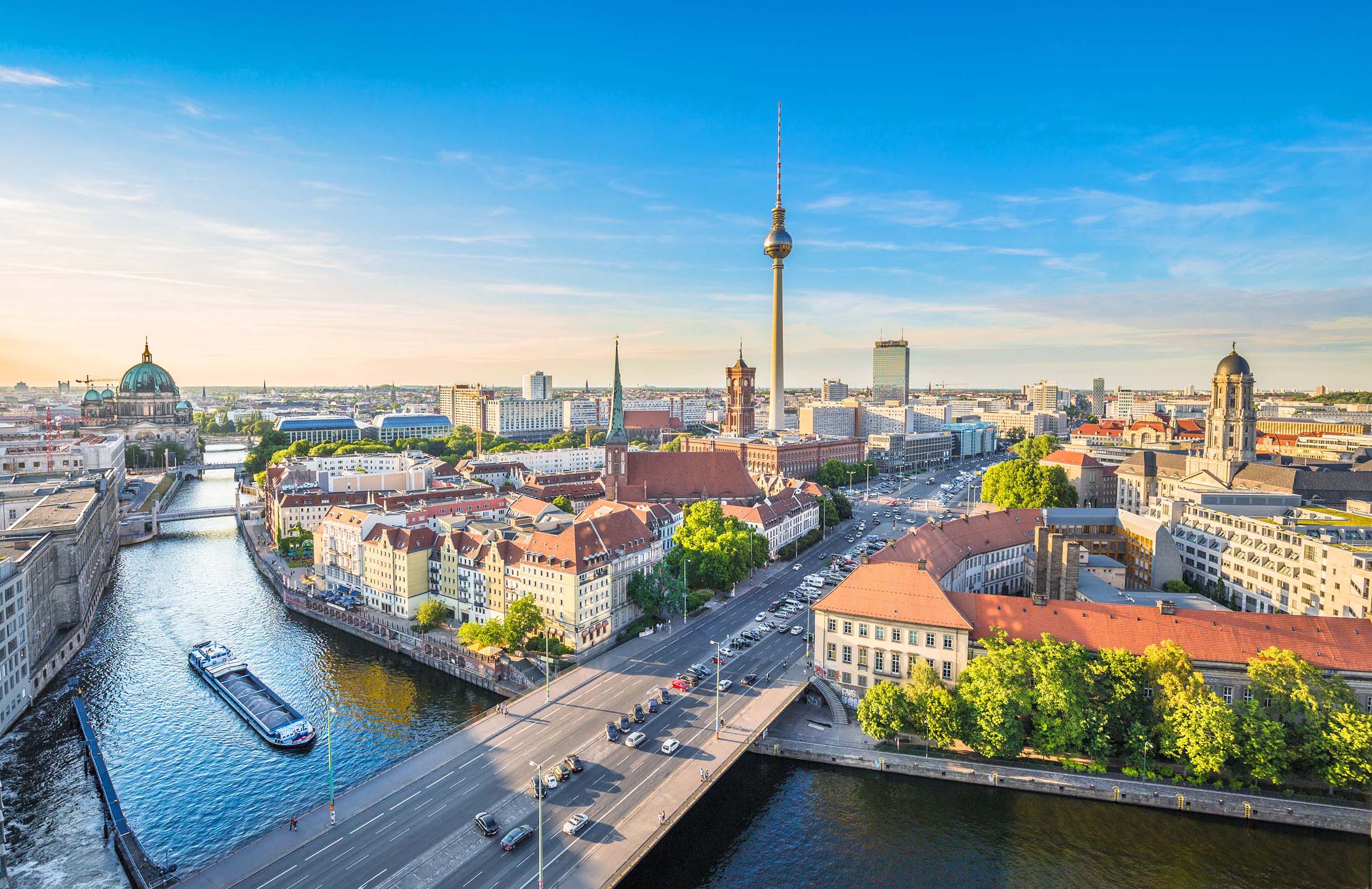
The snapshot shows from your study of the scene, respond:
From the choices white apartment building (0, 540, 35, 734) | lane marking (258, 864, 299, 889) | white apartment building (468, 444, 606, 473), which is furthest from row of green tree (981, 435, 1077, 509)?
white apartment building (0, 540, 35, 734)

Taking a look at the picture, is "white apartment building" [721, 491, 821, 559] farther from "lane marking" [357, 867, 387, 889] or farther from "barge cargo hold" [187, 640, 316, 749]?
"lane marking" [357, 867, 387, 889]

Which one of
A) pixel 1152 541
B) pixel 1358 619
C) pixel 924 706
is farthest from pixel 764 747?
pixel 1152 541

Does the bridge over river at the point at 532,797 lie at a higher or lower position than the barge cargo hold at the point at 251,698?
higher

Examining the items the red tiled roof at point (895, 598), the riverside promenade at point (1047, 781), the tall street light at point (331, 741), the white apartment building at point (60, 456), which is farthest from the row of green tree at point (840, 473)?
the white apartment building at point (60, 456)

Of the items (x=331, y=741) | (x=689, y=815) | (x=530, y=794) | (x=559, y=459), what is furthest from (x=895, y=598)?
(x=559, y=459)

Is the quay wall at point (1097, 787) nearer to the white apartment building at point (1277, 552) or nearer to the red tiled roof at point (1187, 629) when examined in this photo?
the red tiled roof at point (1187, 629)

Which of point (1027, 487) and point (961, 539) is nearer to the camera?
point (961, 539)

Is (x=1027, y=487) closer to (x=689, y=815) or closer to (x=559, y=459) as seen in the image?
(x=689, y=815)
